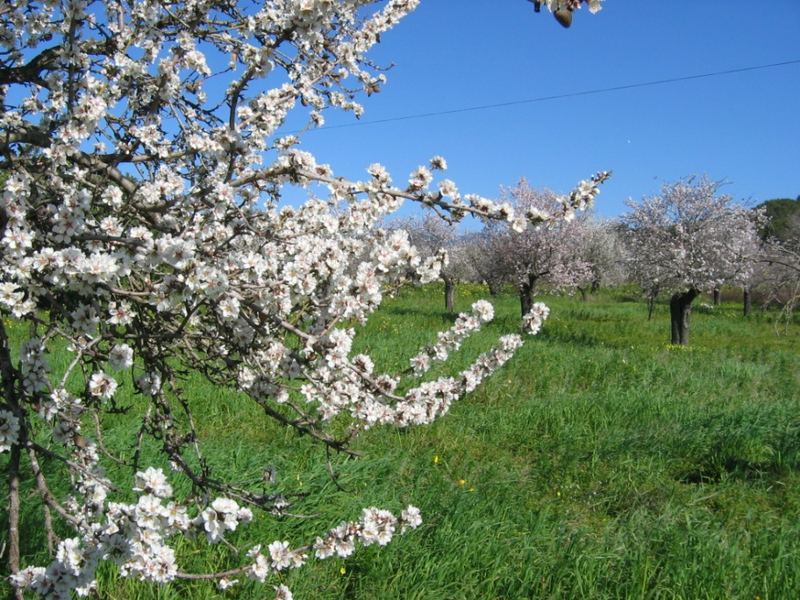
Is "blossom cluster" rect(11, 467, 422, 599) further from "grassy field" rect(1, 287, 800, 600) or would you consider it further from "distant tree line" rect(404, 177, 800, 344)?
"distant tree line" rect(404, 177, 800, 344)

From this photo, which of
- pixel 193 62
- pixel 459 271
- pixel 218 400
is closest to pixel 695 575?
pixel 193 62

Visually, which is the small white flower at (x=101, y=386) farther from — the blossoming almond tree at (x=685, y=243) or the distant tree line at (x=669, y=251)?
the blossoming almond tree at (x=685, y=243)

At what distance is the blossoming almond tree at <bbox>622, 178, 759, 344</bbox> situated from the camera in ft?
58.2

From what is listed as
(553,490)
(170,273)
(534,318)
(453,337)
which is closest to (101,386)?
(170,273)

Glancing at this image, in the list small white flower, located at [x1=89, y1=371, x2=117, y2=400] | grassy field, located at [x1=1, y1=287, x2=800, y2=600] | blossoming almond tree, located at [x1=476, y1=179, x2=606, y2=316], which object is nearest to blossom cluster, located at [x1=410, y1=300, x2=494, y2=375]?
grassy field, located at [x1=1, y1=287, x2=800, y2=600]

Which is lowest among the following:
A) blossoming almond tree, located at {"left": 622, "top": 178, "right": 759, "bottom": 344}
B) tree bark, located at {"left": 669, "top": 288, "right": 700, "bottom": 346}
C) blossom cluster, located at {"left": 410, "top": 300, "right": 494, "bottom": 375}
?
blossom cluster, located at {"left": 410, "top": 300, "right": 494, "bottom": 375}

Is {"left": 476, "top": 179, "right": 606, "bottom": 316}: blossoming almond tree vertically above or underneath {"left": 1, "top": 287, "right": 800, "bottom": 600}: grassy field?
above

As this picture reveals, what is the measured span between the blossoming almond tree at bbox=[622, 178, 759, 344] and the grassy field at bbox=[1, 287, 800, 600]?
23.6ft

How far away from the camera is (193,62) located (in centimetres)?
329

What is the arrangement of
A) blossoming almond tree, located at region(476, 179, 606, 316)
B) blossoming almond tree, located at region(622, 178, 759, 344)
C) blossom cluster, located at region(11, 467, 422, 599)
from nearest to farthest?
Answer: blossom cluster, located at region(11, 467, 422, 599), blossoming almond tree, located at region(622, 178, 759, 344), blossoming almond tree, located at region(476, 179, 606, 316)

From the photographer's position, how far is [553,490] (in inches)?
238

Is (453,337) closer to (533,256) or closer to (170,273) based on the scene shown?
(170,273)

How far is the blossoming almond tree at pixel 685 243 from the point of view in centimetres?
1773

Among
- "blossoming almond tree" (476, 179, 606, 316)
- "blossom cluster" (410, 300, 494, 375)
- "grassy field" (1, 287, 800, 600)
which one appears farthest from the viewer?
"blossoming almond tree" (476, 179, 606, 316)
